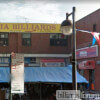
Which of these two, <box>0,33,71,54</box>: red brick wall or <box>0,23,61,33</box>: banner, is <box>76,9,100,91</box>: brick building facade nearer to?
<box>0,23,61,33</box>: banner

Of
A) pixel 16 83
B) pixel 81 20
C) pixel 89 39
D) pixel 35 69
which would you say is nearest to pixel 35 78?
pixel 35 69

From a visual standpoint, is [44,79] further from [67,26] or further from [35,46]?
[35,46]

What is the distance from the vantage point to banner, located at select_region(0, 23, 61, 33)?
106 ft

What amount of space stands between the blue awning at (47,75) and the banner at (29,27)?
18.1 meters

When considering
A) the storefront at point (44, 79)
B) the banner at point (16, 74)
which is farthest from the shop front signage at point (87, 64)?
the banner at point (16, 74)

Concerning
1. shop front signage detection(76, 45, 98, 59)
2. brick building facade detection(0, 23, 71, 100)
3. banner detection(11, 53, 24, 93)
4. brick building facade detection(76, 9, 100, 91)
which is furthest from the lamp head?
brick building facade detection(0, 23, 71, 100)

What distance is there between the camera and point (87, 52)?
25.5 metres

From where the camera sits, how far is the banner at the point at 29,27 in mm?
32188

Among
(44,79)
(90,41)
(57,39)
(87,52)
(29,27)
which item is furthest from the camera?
(57,39)

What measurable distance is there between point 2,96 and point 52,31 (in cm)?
2054

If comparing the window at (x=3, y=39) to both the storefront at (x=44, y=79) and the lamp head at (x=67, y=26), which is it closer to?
the storefront at (x=44, y=79)

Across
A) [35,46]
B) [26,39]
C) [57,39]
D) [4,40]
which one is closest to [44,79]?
[35,46]

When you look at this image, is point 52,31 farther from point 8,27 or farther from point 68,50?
point 8,27

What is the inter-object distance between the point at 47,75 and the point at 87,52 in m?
12.5
